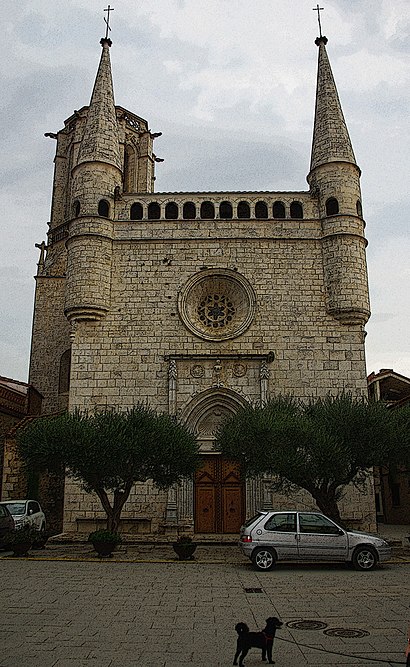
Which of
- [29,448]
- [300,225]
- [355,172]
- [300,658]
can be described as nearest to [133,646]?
[300,658]

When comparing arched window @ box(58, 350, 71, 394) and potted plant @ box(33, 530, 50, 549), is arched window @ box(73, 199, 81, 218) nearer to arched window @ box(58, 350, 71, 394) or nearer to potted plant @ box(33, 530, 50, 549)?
arched window @ box(58, 350, 71, 394)

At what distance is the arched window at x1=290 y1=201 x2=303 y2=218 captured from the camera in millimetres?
23844

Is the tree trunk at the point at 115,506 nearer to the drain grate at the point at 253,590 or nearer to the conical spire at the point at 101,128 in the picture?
the drain grate at the point at 253,590

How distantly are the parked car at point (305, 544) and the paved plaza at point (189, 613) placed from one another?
31cm

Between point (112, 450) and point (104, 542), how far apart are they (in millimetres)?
2348

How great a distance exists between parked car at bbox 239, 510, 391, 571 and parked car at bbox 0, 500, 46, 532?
8.04 meters

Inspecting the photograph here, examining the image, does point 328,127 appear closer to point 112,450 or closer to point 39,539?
point 112,450

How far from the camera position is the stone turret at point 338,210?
866 inches

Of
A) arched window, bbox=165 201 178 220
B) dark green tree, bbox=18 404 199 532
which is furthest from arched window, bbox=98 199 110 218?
dark green tree, bbox=18 404 199 532

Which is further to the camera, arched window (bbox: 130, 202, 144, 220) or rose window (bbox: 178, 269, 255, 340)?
arched window (bbox: 130, 202, 144, 220)

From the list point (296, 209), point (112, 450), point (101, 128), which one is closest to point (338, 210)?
point (296, 209)

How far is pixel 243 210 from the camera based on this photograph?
23922mm

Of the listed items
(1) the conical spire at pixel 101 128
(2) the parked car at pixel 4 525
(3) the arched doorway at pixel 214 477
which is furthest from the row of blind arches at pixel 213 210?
(2) the parked car at pixel 4 525

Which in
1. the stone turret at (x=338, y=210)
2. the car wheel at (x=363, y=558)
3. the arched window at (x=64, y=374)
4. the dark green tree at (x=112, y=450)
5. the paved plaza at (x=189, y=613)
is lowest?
the paved plaza at (x=189, y=613)
